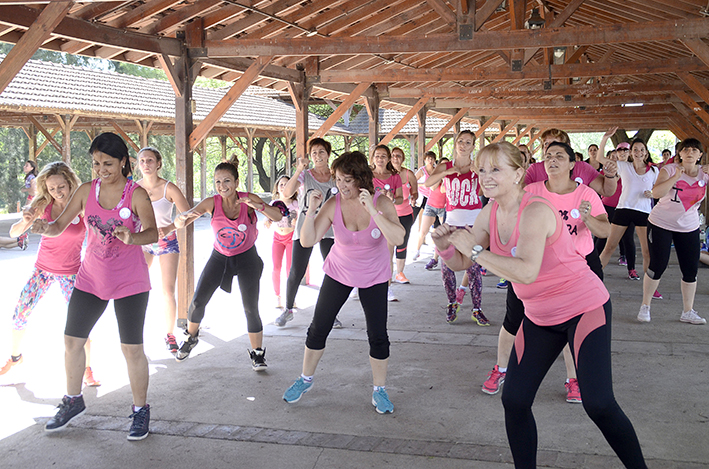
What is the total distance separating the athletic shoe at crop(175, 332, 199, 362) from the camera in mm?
4852

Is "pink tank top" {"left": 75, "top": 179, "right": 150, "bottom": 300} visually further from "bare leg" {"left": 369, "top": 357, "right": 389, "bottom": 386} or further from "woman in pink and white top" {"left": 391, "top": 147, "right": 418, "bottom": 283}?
"woman in pink and white top" {"left": 391, "top": 147, "right": 418, "bottom": 283}

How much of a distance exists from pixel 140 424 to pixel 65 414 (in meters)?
0.45

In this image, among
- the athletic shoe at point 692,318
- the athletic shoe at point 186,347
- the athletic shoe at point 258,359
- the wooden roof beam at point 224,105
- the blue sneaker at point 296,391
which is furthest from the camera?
the wooden roof beam at point 224,105

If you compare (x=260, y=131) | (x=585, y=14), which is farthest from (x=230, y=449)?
(x=260, y=131)

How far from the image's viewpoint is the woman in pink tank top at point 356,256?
3.81 metres

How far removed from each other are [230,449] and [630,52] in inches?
509

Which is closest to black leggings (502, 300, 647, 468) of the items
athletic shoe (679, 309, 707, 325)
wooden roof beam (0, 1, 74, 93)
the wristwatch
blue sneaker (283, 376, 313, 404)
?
the wristwatch

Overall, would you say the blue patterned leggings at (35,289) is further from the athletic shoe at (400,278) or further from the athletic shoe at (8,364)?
the athletic shoe at (400,278)

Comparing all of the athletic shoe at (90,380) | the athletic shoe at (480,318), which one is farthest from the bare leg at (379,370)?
the athletic shoe at (480,318)

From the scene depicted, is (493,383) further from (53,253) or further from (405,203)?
(405,203)

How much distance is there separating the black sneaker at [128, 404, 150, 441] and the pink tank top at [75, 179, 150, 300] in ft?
2.19

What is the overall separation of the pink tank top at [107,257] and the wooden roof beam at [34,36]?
123 centimetres

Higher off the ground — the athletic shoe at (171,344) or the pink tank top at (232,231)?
the pink tank top at (232,231)

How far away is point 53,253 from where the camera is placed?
167 inches
